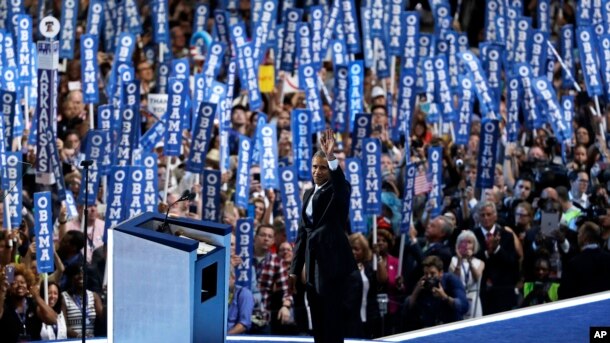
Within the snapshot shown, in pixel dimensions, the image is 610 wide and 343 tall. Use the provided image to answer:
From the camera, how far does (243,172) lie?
2239 centimetres

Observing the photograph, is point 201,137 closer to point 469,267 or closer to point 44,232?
point 44,232

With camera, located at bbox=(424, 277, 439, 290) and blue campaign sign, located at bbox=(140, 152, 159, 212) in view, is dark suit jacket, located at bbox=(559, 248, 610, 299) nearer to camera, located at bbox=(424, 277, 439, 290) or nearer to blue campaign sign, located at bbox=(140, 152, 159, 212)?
camera, located at bbox=(424, 277, 439, 290)

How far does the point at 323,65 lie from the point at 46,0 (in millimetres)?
4304

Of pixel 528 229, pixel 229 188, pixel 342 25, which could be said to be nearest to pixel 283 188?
pixel 229 188

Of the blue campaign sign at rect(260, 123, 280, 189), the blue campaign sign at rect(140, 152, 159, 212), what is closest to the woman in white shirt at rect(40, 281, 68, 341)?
the blue campaign sign at rect(140, 152, 159, 212)

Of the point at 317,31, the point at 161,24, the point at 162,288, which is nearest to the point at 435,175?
the point at 317,31

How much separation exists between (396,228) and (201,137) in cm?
245

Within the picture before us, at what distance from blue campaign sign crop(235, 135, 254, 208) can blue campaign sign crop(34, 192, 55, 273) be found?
8.83ft

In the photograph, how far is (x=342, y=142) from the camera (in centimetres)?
2528

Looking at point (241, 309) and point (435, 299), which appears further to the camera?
point (435, 299)

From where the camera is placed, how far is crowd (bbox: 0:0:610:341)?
19.9 m

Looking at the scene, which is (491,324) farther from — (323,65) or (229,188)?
(323,65)

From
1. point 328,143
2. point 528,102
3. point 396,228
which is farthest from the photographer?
point 528,102

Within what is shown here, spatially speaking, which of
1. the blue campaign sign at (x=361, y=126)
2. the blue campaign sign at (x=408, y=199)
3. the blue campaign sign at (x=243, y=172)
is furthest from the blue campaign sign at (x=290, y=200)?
the blue campaign sign at (x=361, y=126)
